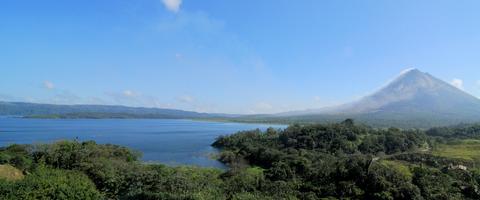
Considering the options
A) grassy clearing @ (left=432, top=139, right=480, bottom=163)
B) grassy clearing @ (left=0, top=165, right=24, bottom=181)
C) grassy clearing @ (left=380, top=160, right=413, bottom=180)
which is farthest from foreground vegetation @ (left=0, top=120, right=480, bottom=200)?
grassy clearing @ (left=432, top=139, right=480, bottom=163)

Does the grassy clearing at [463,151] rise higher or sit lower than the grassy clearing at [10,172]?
lower

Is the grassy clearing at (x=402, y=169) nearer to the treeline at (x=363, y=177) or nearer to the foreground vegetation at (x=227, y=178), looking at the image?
the treeline at (x=363, y=177)

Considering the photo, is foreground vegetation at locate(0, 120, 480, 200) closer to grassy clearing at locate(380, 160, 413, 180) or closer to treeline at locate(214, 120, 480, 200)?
treeline at locate(214, 120, 480, 200)

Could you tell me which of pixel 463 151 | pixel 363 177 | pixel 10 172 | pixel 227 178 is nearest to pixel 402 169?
pixel 363 177

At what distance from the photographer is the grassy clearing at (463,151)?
43.7 meters

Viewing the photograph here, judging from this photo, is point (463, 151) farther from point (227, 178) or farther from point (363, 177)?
point (227, 178)

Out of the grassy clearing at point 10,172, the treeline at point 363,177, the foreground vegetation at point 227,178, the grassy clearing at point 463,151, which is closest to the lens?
the foreground vegetation at point 227,178

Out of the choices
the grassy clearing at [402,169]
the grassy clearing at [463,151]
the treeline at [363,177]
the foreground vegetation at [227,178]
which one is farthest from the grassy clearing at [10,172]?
the grassy clearing at [463,151]

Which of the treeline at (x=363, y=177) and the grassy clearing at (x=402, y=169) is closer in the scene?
the treeline at (x=363, y=177)

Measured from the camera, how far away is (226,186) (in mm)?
20531

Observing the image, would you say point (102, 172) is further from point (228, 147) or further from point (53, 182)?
point (228, 147)

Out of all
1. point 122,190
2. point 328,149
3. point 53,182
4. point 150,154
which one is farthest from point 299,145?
point 53,182

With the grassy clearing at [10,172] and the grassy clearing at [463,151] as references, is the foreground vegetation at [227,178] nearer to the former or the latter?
the grassy clearing at [10,172]

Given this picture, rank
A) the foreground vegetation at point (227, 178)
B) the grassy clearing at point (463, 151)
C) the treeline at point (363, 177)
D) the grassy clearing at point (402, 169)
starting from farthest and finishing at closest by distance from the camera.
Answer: the grassy clearing at point (463, 151)
the grassy clearing at point (402, 169)
the treeline at point (363, 177)
the foreground vegetation at point (227, 178)
